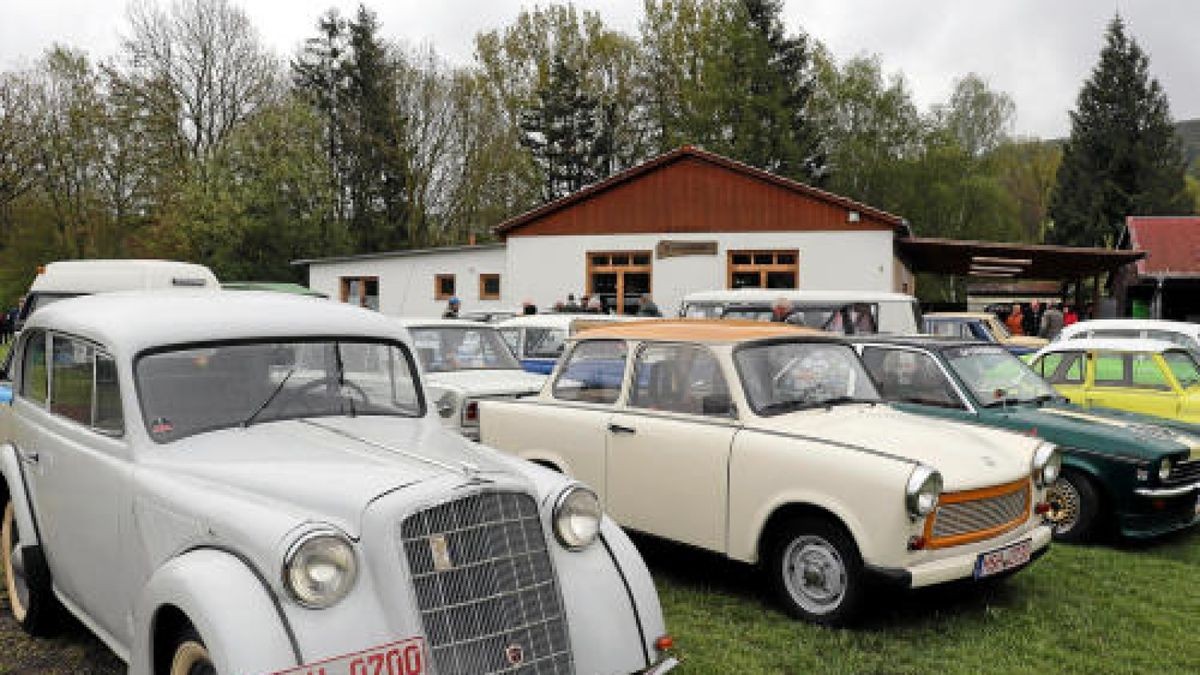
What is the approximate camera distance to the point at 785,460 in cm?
518

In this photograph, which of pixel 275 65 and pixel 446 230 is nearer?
pixel 275 65

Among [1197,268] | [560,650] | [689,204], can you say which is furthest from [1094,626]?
[1197,268]

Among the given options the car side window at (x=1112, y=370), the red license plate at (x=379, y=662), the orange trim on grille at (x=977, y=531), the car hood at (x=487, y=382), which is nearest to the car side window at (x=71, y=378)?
the red license plate at (x=379, y=662)

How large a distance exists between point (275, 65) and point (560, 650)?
3825 centimetres

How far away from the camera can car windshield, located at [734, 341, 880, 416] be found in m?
5.71

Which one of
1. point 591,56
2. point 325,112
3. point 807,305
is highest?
point 591,56

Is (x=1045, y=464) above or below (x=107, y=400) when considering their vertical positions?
below

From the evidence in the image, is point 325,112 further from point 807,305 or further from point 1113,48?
point 1113,48

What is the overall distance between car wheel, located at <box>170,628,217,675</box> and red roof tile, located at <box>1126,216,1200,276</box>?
33.8 m

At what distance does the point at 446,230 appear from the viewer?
136 ft

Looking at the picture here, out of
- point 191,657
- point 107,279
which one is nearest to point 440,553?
point 191,657

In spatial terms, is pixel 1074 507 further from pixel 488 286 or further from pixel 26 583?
pixel 488 286

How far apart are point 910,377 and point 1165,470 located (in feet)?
6.68

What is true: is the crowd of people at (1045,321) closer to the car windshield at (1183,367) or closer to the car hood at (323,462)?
the car windshield at (1183,367)
